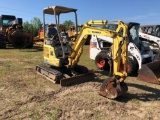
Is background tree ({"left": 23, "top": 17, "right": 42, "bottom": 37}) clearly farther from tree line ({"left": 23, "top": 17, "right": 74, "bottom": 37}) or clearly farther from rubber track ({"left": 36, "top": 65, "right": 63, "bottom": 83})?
rubber track ({"left": 36, "top": 65, "right": 63, "bottom": 83})

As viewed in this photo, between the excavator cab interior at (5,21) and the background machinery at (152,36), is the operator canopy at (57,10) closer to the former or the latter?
the background machinery at (152,36)

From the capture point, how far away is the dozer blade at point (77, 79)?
274 inches

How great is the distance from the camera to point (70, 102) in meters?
5.54

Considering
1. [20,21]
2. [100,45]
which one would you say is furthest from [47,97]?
[20,21]

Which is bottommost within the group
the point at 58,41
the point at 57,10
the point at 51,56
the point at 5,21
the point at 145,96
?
the point at 145,96

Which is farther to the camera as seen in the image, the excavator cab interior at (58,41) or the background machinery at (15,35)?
the background machinery at (15,35)

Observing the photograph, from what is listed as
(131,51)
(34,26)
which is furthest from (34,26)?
(131,51)

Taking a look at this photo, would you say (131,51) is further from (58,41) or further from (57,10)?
(57,10)

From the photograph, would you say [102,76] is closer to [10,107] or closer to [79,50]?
[79,50]

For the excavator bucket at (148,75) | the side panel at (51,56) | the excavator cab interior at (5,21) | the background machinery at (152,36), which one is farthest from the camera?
the excavator cab interior at (5,21)

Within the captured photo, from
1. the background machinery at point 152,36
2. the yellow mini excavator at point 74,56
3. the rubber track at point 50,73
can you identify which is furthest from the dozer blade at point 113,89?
the background machinery at point 152,36

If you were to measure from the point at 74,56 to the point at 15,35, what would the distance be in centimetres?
1014

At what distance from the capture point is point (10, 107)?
5082mm

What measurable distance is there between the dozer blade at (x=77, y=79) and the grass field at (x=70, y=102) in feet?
0.68
